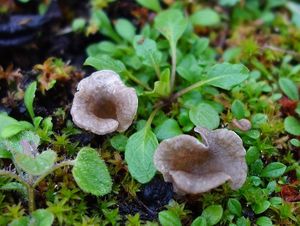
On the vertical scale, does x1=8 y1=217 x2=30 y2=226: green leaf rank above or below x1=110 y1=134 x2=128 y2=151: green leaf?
below

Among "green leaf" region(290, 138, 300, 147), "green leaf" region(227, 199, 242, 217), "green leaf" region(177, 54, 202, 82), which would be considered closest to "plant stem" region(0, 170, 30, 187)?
"green leaf" region(227, 199, 242, 217)

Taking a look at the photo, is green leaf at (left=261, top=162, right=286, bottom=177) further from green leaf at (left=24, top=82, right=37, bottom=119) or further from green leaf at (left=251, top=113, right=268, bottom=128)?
green leaf at (left=24, top=82, right=37, bottom=119)

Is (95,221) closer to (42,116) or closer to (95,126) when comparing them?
(95,126)

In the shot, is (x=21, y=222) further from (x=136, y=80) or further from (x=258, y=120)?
(x=258, y=120)

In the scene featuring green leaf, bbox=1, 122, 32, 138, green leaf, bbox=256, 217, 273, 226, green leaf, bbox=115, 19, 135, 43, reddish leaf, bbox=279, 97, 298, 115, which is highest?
green leaf, bbox=115, 19, 135, 43

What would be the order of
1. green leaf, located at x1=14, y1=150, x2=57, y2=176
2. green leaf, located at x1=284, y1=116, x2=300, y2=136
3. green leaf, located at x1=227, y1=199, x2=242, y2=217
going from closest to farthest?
green leaf, located at x1=14, y1=150, x2=57, y2=176 → green leaf, located at x1=227, y1=199, x2=242, y2=217 → green leaf, located at x1=284, y1=116, x2=300, y2=136

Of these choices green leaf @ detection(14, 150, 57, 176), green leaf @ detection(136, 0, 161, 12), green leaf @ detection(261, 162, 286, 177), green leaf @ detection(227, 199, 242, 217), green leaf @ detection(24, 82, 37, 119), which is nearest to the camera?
green leaf @ detection(14, 150, 57, 176)
